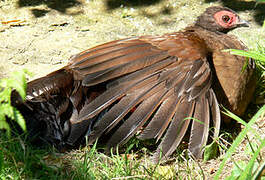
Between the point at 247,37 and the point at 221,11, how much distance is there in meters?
1.06

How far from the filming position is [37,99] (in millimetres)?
3143

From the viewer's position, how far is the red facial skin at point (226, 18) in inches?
165

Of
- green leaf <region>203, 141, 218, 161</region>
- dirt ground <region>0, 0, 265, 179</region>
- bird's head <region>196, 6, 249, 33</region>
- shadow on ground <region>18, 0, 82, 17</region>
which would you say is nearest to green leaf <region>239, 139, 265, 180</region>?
green leaf <region>203, 141, 218, 161</region>

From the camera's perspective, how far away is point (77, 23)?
5.76 m

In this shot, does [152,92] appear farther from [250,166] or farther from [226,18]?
[226,18]

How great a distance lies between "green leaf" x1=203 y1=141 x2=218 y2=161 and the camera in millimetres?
2904

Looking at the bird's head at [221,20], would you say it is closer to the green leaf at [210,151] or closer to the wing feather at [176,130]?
the wing feather at [176,130]

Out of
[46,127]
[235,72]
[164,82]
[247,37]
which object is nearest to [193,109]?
[164,82]

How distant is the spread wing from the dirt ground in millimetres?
1725

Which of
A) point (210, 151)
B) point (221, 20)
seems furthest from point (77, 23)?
point (210, 151)

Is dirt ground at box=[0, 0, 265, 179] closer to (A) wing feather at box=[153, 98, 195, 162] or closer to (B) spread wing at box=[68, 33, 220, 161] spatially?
(B) spread wing at box=[68, 33, 220, 161]

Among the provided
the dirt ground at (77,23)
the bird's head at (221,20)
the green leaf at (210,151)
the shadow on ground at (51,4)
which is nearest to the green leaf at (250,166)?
the green leaf at (210,151)

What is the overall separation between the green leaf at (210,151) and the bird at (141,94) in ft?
0.22

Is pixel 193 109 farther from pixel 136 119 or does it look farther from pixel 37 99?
pixel 37 99
